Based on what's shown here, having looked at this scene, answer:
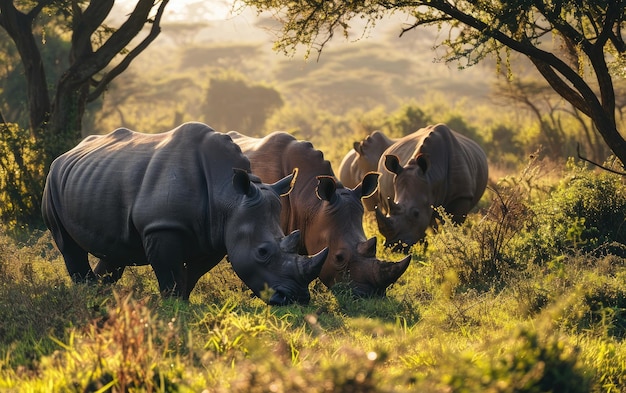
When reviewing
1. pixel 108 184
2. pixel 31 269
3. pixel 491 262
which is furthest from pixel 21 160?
pixel 491 262

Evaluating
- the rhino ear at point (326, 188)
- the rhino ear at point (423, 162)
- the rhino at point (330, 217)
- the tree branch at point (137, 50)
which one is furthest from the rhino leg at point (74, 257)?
the tree branch at point (137, 50)

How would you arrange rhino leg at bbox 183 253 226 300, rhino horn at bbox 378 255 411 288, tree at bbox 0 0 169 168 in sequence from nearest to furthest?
rhino horn at bbox 378 255 411 288 < rhino leg at bbox 183 253 226 300 < tree at bbox 0 0 169 168

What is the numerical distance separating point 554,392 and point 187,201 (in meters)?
3.41

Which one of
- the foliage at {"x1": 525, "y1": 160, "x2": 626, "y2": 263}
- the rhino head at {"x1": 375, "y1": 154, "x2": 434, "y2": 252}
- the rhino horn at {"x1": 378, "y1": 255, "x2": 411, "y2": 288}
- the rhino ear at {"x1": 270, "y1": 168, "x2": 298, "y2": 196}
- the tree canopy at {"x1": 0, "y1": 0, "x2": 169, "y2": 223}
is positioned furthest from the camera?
the tree canopy at {"x1": 0, "y1": 0, "x2": 169, "y2": 223}

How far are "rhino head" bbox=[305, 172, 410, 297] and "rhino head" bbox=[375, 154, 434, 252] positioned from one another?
1.89 metres

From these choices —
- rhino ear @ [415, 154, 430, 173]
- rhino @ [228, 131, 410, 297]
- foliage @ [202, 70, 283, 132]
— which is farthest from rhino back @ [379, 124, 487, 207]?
foliage @ [202, 70, 283, 132]

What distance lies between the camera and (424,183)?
401 inches

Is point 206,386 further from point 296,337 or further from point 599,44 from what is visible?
point 599,44

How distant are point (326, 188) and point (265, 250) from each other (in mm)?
1045

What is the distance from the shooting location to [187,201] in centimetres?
708

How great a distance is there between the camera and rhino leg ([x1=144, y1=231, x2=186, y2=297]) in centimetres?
705

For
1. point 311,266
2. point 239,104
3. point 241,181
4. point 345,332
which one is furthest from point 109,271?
point 239,104

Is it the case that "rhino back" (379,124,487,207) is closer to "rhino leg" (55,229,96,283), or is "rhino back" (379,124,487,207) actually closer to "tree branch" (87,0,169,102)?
"rhino leg" (55,229,96,283)

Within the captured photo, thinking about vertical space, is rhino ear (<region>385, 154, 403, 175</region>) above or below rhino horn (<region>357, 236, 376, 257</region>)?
below
